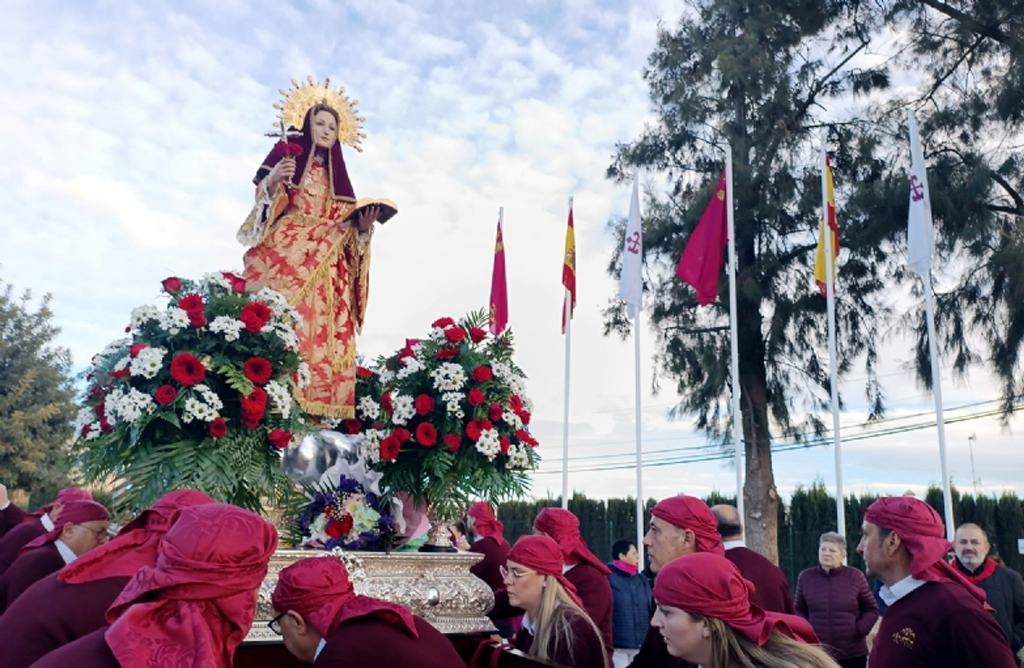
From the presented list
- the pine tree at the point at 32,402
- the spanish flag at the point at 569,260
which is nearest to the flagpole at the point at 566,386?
the spanish flag at the point at 569,260

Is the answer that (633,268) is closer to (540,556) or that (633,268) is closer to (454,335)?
(454,335)

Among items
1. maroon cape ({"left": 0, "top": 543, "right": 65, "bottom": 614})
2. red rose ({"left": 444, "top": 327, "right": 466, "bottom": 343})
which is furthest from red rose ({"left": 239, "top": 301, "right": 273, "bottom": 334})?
maroon cape ({"left": 0, "top": 543, "right": 65, "bottom": 614})

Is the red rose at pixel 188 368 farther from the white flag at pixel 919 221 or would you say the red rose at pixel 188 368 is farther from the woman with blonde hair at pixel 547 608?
the white flag at pixel 919 221

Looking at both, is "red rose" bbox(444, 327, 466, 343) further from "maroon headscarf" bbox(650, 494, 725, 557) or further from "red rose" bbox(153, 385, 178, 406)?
"maroon headscarf" bbox(650, 494, 725, 557)

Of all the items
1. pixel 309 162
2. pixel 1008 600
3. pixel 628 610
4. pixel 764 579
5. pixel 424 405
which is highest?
pixel 309 162

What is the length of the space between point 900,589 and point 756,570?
1847 millimetres

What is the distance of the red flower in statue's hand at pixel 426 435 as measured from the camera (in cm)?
567

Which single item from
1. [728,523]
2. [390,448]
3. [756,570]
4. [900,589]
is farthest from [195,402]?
[900,589]

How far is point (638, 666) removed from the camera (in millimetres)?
4008

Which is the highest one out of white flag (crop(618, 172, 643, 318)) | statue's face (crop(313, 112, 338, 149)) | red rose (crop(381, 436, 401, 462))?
white flag (crop(618, 172, 643, 318))

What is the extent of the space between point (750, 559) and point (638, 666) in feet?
5.79

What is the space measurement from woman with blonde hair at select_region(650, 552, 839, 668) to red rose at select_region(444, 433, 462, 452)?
2758 mm

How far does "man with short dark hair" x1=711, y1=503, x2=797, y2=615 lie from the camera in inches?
212

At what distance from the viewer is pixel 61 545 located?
16.5ft
